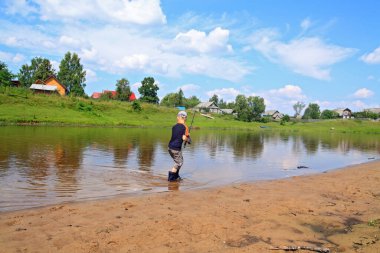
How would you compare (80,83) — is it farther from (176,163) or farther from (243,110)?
(176,163)

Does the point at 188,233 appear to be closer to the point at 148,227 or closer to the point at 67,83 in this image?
the point at 148,227

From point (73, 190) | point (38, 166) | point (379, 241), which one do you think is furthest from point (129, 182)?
point (379, 241)

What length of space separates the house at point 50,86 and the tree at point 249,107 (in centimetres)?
4654

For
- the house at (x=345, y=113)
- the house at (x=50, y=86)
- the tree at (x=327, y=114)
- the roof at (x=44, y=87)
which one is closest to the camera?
the roof at (x=44, y=87)

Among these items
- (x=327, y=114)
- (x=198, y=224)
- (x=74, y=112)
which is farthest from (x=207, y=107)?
(x=198, y=224)

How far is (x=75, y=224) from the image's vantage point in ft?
19.2

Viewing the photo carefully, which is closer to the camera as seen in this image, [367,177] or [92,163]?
[367,177]

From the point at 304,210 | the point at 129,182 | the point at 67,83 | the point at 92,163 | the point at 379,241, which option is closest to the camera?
the point at 379,241

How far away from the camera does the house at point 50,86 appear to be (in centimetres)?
7116

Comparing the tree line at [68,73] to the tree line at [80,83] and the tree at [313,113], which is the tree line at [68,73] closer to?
the tree line at [80,83]

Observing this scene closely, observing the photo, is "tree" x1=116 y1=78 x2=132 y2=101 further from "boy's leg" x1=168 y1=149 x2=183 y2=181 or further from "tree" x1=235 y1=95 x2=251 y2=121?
"boy's leg" x1=168 y1=149 x2=183 y2=181

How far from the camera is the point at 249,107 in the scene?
9719cm

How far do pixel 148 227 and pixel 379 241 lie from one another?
3.66 metres

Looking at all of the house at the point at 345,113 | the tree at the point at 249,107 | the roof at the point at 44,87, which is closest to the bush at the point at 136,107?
the roof at the point at 44,87
